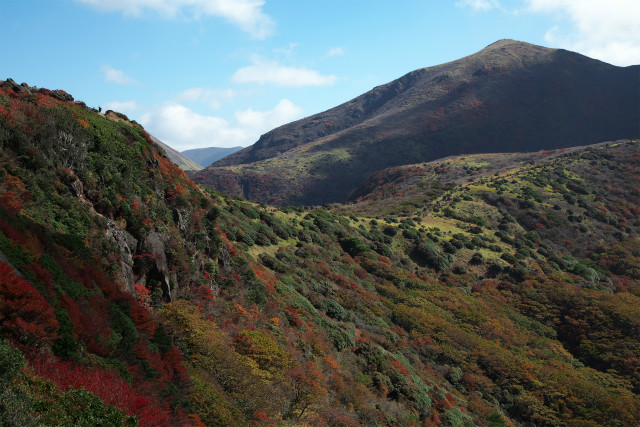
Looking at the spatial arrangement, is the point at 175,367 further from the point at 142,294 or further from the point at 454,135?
the point at 454,135

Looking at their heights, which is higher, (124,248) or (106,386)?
(124,248)

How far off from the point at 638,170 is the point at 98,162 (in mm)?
121751

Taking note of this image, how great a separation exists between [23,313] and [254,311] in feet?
47.9

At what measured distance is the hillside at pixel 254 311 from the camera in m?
10.7

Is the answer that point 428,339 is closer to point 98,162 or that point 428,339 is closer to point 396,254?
point 396,254

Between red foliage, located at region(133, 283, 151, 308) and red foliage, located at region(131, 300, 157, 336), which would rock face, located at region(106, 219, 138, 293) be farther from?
red foliage, located at region(131, 300, 157, 336)

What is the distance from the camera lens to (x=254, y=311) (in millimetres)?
23062

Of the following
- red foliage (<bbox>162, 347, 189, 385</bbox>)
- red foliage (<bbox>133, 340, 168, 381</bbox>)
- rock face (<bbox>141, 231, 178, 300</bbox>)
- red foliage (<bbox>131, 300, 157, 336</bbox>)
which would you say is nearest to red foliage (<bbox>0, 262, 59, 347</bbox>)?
red foliage (<bbox>133, 340, 168, 381</bbox>)

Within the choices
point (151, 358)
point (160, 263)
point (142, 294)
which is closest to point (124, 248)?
point (160, 263)

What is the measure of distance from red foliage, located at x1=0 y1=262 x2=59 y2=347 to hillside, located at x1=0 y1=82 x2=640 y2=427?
4 centimetres

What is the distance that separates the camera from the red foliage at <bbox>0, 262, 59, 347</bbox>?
911cm

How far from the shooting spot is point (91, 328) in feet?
38.2

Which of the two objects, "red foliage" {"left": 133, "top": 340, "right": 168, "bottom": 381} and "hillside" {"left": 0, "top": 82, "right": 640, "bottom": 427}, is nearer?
"hillside" {"left": 0, "top": 82, "right": 640, "bottom": 427}

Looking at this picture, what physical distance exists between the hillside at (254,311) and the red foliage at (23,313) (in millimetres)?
41
